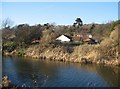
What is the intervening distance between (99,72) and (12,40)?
22.3 m

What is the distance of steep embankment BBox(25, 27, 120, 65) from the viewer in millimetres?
28906

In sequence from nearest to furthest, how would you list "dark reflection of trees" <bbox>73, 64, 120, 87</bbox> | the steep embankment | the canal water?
1. the canal water
2. "dark reflection of trees" <bbox>73, 64, 120, 87</bbox>
3. the steep embankment

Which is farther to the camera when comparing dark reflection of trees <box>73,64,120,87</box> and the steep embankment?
the steep embankment

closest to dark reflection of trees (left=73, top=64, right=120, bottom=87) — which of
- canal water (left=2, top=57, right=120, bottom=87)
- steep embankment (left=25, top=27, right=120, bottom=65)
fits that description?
canal water (left=2, top=57, right=120, bottom=87)

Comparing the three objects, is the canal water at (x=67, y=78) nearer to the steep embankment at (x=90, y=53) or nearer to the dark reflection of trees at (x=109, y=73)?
the dark reflection of trees at (x=109, y=73)

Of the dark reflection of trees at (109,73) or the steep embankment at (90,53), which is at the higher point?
the steep embankment at (90,53)

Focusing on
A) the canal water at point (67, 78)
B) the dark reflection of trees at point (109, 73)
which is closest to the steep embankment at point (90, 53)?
the dark reflection of trees at point (109, 73)

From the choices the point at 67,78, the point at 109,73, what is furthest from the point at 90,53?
the point at 67,78

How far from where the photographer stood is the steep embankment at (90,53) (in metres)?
28.9

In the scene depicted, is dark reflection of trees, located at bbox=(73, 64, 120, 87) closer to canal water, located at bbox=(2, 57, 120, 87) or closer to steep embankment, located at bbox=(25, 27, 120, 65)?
canal water, located at bbox=(2, 57, 120, 87)

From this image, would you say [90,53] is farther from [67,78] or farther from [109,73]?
[67,78]

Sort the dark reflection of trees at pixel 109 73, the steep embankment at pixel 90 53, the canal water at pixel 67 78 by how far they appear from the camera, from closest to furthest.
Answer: the canal water at pixel 67 78 → the dark reflection of trees at pixel 109 73 → the steep embankment at pixel 90 53

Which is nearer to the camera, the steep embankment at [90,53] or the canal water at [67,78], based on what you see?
the canal water at [67,78]

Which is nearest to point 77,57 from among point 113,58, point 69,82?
point 113,58
